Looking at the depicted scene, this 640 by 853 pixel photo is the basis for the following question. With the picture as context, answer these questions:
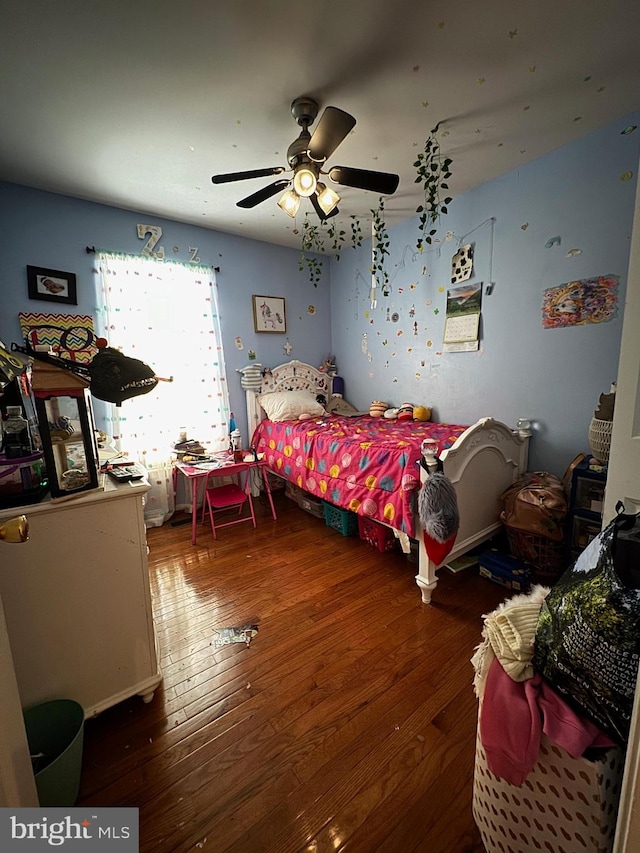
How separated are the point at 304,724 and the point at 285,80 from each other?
2.79 meters

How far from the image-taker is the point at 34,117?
1798mm

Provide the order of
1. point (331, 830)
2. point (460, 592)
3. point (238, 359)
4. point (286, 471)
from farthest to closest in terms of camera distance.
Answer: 1. point (238, 359)
2. point (286, 471)
3. point (460, 592)
4. point (331, 830)

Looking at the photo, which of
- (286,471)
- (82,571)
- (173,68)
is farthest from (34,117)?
(286,471)

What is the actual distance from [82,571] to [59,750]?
1.89 feet

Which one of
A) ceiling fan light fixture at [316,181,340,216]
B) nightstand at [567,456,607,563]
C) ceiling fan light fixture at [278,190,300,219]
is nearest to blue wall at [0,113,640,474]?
nightstand at [567,456,607,563]

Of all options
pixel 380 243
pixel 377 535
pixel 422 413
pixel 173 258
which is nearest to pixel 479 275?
pixel 380 243

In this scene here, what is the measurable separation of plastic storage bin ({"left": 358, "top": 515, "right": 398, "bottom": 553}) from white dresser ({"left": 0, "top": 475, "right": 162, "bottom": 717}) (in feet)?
4.98

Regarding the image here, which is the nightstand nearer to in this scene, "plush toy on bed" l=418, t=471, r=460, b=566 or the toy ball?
"plush toy on bed" l=418, t=471, r=460, b=566

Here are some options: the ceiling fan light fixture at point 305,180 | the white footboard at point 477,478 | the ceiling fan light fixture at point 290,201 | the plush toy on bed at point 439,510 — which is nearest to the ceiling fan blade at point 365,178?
the ceiling fan light fixture at point 305,180

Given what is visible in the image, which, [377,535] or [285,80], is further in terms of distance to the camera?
[377,535]

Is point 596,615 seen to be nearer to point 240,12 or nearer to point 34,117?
point 240,12

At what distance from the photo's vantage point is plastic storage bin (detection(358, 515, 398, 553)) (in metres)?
2.48

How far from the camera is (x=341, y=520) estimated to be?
2791 mm

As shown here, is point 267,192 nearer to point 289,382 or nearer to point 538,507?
point 289,382
